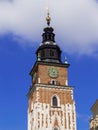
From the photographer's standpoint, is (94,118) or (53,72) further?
(53,72)

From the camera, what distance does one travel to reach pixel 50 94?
65000mm

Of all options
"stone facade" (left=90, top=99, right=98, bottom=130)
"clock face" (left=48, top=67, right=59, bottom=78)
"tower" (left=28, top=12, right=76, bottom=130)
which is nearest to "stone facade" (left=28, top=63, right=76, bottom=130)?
"tower" (left=28, top=12, right=76, bottom=130)

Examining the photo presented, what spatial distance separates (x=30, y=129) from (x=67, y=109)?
7.07 metres

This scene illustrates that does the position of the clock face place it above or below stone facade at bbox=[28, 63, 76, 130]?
above

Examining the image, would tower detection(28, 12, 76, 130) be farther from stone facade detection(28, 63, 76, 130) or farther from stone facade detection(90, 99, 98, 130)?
stone facade detection(90, 99, 98, 130)

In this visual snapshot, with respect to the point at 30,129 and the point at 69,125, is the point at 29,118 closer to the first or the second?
the point at 30,129

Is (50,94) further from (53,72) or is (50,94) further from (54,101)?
(53,72)

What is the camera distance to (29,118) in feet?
222

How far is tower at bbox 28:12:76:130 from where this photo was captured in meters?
63.2

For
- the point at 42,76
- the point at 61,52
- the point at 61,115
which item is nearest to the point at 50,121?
the point at 61,115

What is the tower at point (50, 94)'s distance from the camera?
63.2m

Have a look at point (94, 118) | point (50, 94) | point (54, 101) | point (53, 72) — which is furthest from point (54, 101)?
point (94, 118)

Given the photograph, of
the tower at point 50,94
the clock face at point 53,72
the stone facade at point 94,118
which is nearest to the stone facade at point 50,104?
the tower at point 50,94

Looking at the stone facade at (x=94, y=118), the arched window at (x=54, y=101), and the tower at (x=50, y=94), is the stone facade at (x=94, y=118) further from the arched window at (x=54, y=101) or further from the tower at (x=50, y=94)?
the arched window at (x=54, y=101)
